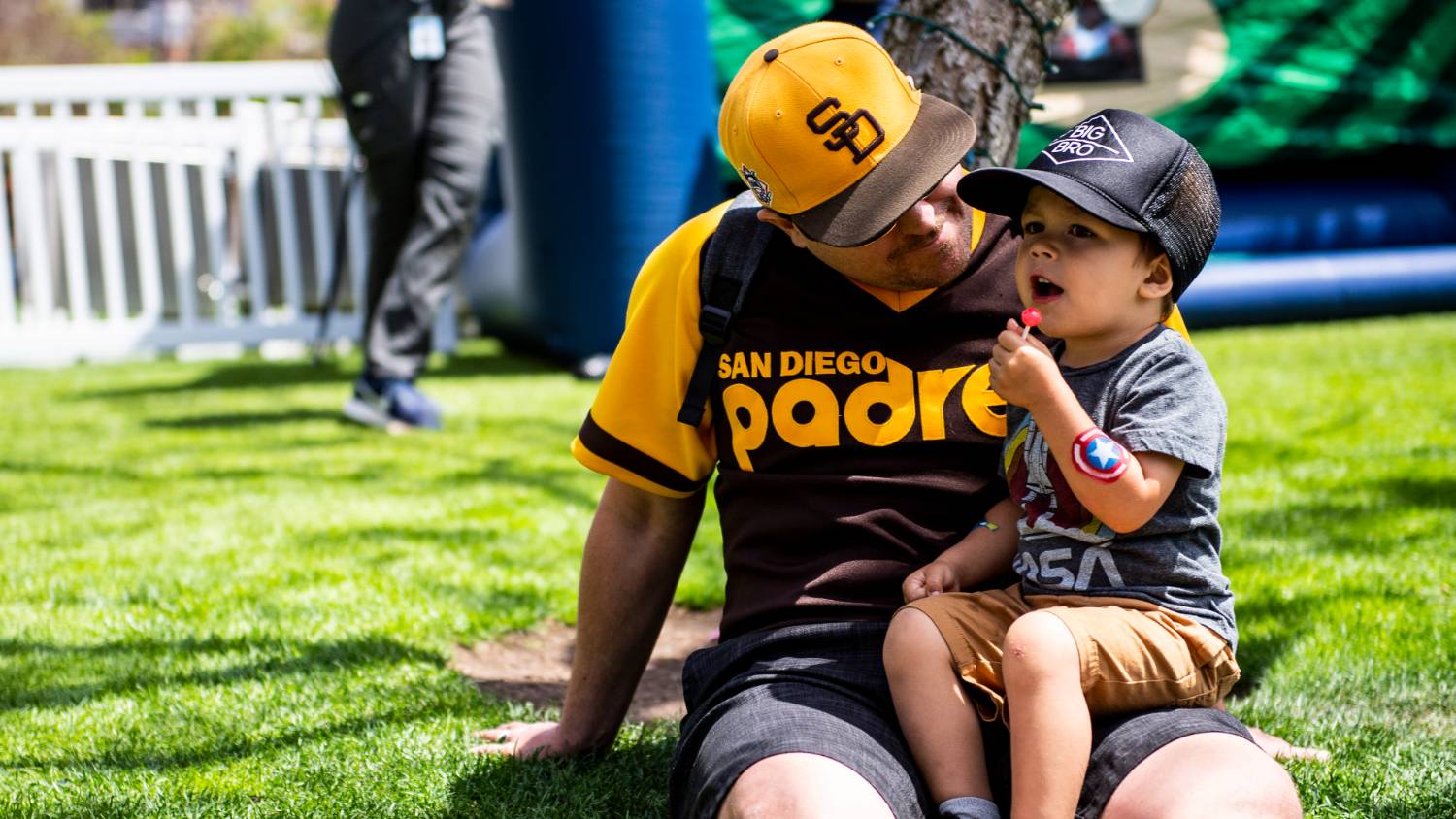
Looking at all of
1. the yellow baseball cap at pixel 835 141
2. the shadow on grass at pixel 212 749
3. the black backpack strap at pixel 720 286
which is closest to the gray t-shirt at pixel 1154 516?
the yellow baseball cap at pixel 835 141

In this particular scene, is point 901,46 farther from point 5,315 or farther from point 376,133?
point 5,315

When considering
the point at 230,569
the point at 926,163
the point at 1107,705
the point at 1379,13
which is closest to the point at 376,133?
the point at 230,569

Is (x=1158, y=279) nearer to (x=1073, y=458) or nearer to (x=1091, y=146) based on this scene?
(x=1091, y=146)

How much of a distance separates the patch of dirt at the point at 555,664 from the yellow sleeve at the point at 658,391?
0.69m

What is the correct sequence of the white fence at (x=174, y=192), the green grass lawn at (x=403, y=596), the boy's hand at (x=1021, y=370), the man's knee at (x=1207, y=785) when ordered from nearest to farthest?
the man's knee at (x=1207, y=785), the boy's hand at (x=1021, y=370), the green grass lawn at (x=403, y=596), the white fence at (x=174, y=192)

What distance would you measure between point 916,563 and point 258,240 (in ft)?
24.9

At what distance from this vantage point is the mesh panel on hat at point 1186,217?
171cm

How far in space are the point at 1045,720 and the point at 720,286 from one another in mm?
740

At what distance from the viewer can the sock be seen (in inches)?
62.5

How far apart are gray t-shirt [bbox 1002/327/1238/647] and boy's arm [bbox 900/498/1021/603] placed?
0.10 meters

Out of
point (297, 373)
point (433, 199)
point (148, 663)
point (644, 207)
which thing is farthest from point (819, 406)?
point (297, 373)

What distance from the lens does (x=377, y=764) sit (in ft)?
7.27

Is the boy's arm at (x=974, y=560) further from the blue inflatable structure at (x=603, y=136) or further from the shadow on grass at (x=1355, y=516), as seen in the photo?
the blue inflatable structure at (x=603, y=136)

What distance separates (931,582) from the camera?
5.89 feet
